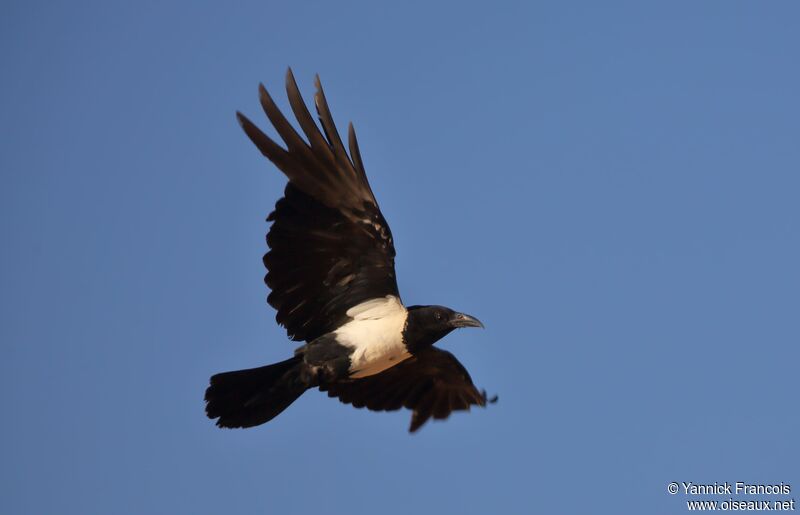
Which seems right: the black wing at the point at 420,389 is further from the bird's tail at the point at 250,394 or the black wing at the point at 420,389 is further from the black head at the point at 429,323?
the bird's tail at the point at 250,394

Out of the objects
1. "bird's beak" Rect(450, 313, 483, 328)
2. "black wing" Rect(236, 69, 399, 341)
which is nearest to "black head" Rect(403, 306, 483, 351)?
"bird's beak" Rect(450, 313, 483, 328)

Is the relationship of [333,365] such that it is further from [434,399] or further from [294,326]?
[434,399]

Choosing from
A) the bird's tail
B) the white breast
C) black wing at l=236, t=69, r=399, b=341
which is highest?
black wing at l=236, t=69, r=399, b=341

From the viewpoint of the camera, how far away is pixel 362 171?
1168 cm

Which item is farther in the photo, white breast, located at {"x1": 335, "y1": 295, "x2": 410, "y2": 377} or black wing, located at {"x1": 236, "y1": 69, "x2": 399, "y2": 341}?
white breast, located at {"x1": 335, "y1": 295, "x2": 410, "y2": 377}

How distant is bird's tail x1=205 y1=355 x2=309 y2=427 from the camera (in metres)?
11.5

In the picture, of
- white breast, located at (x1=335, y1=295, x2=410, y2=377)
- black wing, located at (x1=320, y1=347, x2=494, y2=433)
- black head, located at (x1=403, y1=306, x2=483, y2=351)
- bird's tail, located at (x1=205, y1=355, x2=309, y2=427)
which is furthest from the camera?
black wing, located at (x1=320, y1=347, x2=494, y2=433)

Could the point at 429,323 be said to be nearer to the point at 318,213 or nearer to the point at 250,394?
the point at 318,213

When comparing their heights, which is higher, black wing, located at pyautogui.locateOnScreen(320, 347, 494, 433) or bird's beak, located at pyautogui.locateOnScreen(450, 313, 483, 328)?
bird's beak, located at pyautogui.locateOnScreen(450, 313, 483, 328)

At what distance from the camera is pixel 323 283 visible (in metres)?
12.0

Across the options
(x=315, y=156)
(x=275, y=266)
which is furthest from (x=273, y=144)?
(x=275, y=266)

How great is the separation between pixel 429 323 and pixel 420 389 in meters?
1.85

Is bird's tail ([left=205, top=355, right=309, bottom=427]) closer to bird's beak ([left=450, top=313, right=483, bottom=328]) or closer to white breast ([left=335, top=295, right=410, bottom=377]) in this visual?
white breast ([left=335, top=295, right=410, bottom=377])

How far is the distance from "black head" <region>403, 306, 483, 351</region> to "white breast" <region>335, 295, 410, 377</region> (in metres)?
0.09
